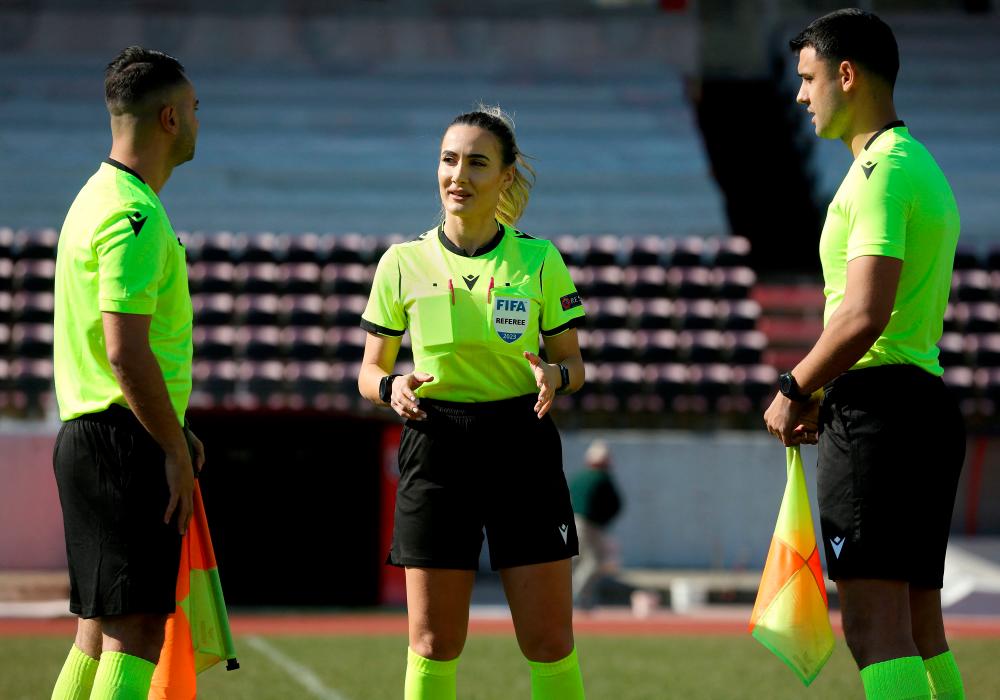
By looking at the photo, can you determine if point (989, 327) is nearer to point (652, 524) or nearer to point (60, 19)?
point (652, 524)

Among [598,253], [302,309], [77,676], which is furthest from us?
[598,253]

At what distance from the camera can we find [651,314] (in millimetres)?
15602

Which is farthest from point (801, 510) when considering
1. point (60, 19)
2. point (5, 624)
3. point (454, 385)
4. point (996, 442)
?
point (60, 19)

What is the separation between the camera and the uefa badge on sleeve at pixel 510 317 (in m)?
3.88

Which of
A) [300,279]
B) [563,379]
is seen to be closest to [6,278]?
[300,279]

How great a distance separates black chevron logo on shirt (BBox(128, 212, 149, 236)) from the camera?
3648 millimetres

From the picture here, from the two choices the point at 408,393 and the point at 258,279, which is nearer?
the point at 408,393

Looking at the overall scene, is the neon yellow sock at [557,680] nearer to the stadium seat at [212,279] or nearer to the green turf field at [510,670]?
the green turf field at [510,670]

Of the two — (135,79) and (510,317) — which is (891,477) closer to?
(510,317)

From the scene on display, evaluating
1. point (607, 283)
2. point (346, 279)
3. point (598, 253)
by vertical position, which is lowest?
point (607, 283)

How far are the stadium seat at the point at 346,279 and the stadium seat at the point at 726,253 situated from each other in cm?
404

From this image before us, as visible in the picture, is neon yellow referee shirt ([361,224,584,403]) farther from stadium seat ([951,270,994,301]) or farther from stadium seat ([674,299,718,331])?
stadium seat ([951,270,994,301])

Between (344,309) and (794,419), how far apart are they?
11.8 meters

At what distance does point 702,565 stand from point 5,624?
701 centimetres
